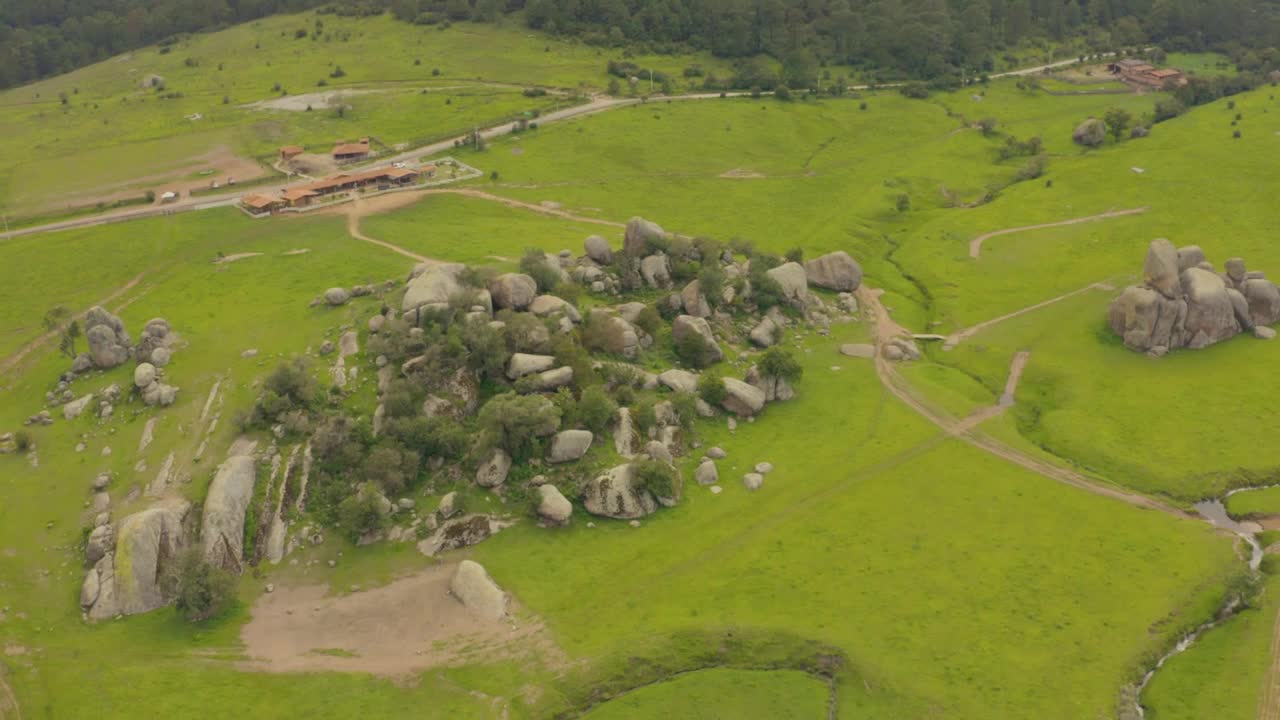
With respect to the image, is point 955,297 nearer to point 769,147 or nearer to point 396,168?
point 769,147

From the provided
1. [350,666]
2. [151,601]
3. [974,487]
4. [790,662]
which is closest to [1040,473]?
[974,487]

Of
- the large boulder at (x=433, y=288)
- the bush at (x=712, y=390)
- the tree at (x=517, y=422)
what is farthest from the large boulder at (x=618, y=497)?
the large boulder at (x=433, y=288)

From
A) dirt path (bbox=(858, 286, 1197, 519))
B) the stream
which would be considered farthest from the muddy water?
dirt path (bbox=(858, 286, 1197, 519))

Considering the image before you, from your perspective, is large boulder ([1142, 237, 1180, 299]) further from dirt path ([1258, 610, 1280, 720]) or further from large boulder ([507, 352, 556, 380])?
large boulder ([507, 352, 556, 380])

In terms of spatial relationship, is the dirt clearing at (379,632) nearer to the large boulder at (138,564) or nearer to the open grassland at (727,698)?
the open grassland at (727,698)

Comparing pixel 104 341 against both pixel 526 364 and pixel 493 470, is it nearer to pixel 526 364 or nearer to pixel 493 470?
pixel 526 364

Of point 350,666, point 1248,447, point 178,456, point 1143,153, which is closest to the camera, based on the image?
point 350,666
